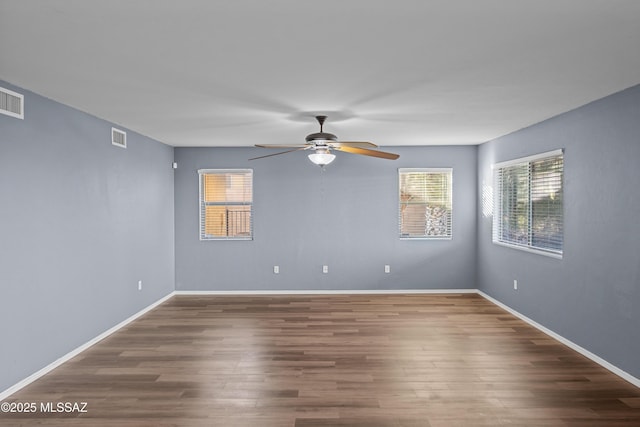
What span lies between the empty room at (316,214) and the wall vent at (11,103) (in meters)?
0.01

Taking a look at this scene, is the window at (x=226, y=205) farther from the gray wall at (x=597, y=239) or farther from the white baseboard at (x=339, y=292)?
the gray wall at (x=597, y=239)

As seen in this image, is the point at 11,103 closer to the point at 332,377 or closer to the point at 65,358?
the point at 65,358

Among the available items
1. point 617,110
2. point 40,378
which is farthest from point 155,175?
point 617,110

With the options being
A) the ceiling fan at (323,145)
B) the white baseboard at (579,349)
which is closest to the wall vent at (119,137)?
the ceiling fan at (323,145)

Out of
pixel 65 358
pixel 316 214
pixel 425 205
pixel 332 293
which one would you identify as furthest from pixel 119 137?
pixel 425 205

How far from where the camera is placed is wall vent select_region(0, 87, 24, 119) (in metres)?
3.10

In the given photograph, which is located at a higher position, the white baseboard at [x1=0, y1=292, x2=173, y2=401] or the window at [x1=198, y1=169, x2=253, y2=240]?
the window at [x1=198, y1=169, x2=253, y2=240]

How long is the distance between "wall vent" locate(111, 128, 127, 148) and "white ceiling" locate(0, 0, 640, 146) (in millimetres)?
480

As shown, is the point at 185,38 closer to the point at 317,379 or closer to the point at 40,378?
the point at 317,379

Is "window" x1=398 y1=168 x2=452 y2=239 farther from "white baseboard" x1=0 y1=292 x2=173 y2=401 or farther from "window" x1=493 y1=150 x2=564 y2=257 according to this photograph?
"white baseboard" x1=0 y1=292 x2=173 y2=401

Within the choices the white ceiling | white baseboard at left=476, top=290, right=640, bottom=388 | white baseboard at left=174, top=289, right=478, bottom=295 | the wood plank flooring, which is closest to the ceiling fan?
the white ceiling

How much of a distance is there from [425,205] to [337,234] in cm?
153

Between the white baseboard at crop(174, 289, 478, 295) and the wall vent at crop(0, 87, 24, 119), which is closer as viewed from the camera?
the wall vent at crop(0, 87, 24, 119)

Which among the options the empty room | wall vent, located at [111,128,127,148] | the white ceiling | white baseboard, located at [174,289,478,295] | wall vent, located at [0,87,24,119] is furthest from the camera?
white baseboard, located at [174,289,478,295]
